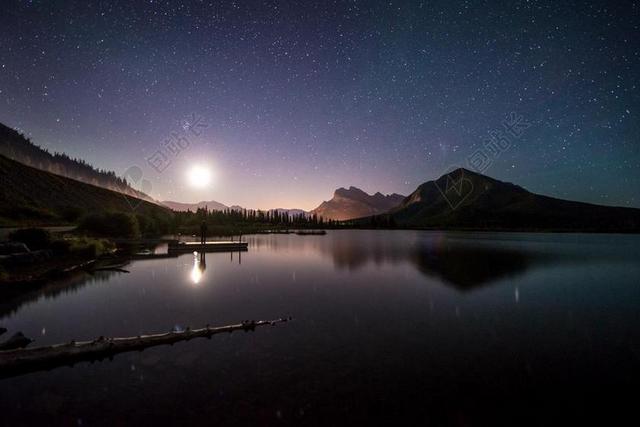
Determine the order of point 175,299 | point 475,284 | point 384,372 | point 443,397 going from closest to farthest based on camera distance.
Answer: point 443,397 < point 384,372 < point 175,299 < point 475,284

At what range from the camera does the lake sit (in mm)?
7949

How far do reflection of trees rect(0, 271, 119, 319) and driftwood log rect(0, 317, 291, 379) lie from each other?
25.6 ft

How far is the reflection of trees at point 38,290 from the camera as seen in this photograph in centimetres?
1616

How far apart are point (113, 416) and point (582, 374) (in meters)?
14.5

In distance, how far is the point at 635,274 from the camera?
34188 millimetres

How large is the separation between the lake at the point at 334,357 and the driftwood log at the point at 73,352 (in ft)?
1.31

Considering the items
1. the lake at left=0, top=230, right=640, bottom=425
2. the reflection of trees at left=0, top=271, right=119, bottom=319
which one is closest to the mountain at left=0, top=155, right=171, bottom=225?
the reflection of trees at left=0, top=271, right=119, bottom=319

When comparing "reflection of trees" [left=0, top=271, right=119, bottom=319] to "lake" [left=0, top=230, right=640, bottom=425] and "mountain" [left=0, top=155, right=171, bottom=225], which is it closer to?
"lake" [left=0, top=230, right=640, bottom=425]

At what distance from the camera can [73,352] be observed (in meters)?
10.1

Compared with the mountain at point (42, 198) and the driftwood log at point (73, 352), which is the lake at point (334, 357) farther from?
the mountain at point (42, 198)

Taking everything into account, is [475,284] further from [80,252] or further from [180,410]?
[80,252]

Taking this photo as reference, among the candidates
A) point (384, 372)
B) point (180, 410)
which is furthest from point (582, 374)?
point (180, 410)

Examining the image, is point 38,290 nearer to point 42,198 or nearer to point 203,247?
point 203,247

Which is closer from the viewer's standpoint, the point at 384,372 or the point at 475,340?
the point at 384,372
